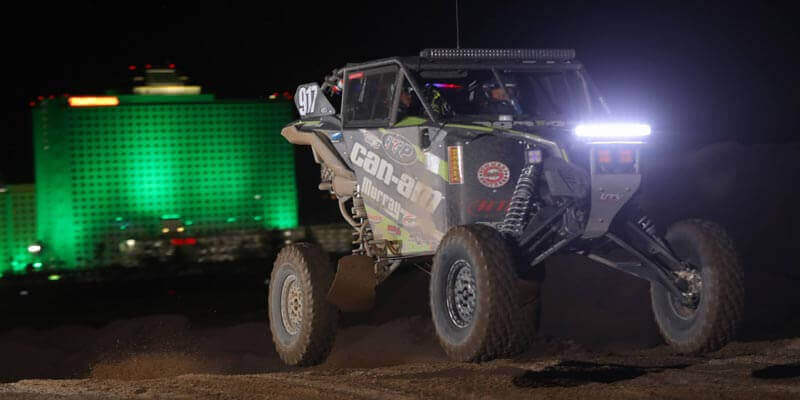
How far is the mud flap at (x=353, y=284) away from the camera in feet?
30.9

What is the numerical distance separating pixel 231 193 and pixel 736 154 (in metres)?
10.6

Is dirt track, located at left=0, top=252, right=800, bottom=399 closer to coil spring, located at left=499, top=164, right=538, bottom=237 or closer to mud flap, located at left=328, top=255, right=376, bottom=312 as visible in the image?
mud flap, located at left=328, top=255, right=376, bottom=312

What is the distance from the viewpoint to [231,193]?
917 inches

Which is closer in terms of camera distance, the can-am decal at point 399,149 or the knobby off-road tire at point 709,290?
the knobby off-road tire at point 709,290

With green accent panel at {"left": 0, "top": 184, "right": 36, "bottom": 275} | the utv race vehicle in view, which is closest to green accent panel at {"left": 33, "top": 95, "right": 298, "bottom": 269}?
green accent panel at {"left": 0, "top": 184, "right": 36, "bottom": 275}

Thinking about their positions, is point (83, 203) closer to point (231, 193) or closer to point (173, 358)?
point (231, 193)

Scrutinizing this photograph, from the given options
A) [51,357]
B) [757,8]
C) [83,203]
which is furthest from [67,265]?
[757,8]

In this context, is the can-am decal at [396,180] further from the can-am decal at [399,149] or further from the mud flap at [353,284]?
the mud flap at [353,284]

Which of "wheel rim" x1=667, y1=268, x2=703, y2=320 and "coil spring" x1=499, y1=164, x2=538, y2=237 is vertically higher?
"coil spring" x1=499, y1=164, x2=538, y2=237

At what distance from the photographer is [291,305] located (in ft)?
33.5

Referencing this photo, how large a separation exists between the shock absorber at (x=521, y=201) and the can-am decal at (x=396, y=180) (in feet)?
2.28

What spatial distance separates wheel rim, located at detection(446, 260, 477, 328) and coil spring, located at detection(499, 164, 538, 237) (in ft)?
1.39

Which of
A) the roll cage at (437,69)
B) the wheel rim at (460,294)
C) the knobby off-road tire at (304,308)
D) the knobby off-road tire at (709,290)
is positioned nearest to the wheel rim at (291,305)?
the knobby off-road tire at (304,308)

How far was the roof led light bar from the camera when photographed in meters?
8.89
